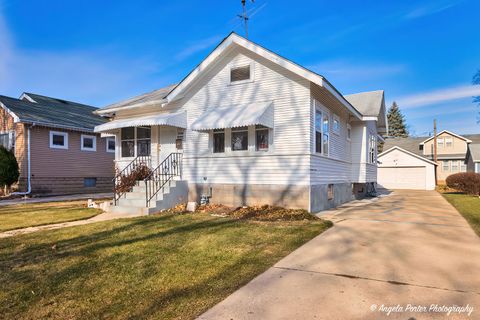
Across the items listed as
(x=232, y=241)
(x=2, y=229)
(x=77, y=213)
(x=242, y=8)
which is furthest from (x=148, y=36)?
(x=232, y=241)

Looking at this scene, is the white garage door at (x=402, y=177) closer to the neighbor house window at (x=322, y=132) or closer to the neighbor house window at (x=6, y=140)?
the neighbor house window at (x=322, y=132)

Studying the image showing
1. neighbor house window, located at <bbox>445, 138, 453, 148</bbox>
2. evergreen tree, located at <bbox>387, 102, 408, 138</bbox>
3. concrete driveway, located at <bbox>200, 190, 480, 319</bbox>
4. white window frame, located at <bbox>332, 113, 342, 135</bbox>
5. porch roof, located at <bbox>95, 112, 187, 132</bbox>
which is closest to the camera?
concrete driveway, located at <bbox>200, 190, 480, 319</bbox>

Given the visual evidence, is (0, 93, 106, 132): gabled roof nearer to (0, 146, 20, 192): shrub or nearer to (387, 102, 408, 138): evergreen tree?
(0, 146, 20, 192): shrub

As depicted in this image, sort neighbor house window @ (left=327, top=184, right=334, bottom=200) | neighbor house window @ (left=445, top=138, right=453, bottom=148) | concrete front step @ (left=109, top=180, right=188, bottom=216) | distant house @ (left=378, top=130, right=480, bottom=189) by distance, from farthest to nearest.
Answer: neighbor house window @ (left=445, top=138, right=453, bottom=148)
distant house @ (left=378, top=130, right=480, bottom=189)
neighbor house window @ (left=327, top=184, right=334, bottom=200)
concrete front step @ (left=109, top=180, right=188, bottom=216)

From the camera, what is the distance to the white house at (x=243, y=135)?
9.50m

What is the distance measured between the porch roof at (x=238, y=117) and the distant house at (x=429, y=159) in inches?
858

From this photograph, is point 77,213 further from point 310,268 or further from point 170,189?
point 310,268

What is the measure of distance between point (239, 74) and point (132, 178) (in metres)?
5.29

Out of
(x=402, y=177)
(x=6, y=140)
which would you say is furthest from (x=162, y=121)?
(x=402, y=177)

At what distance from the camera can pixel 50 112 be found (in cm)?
1906

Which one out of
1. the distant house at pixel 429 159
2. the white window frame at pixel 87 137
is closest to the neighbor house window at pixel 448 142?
the distant house at pixel 429 159

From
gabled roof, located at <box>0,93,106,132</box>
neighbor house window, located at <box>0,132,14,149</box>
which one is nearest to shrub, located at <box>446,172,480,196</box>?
gabled roof, located at <box>0,93,106,132</box>

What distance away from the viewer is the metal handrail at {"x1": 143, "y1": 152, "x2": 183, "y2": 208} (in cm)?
1041

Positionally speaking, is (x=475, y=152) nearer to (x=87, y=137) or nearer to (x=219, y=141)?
(x=219, y=141)
